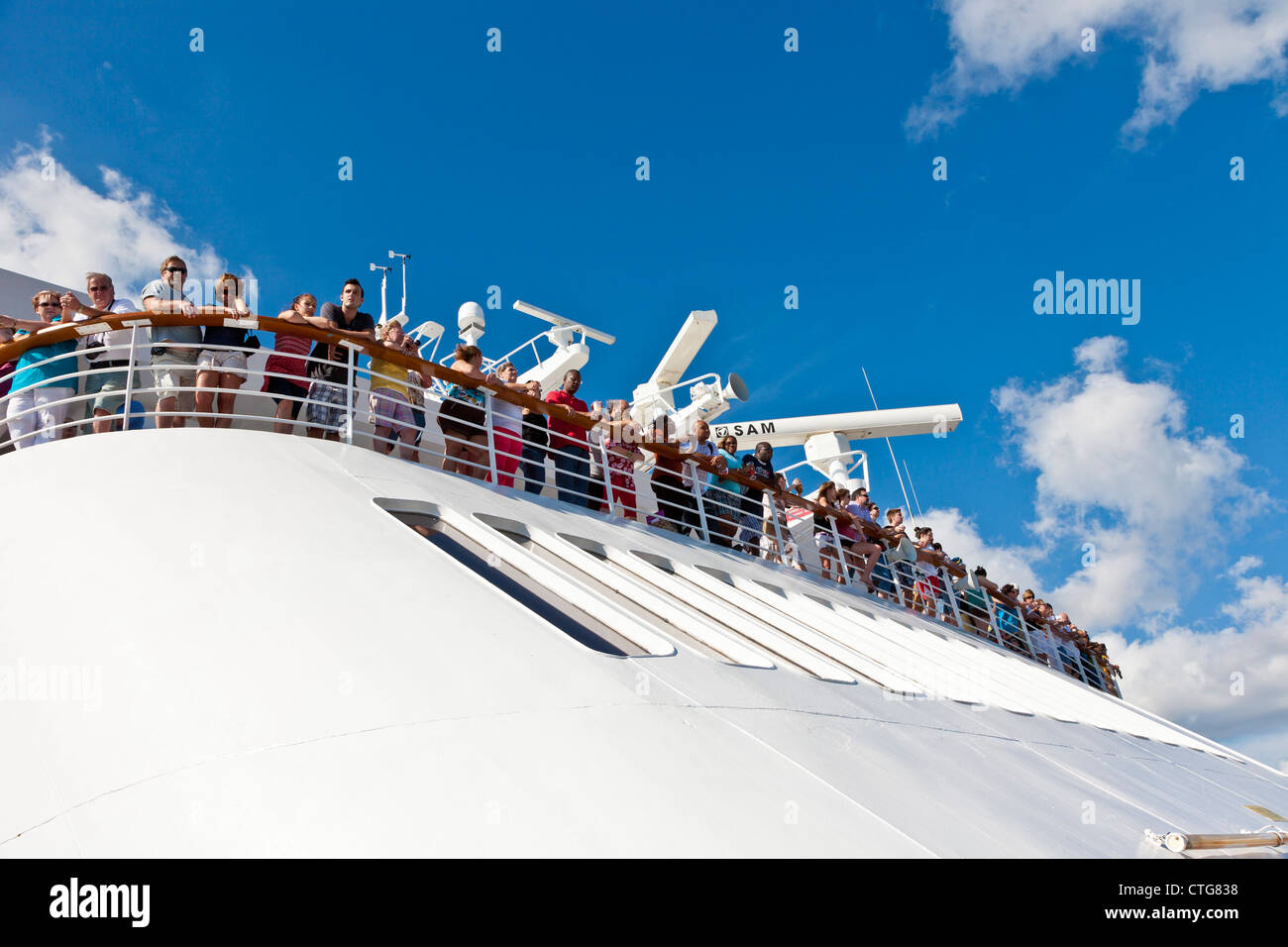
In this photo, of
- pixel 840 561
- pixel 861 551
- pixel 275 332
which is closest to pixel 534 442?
A: pixel 275 332

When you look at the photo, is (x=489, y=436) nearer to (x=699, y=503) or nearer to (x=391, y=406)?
(x=391, y=406)

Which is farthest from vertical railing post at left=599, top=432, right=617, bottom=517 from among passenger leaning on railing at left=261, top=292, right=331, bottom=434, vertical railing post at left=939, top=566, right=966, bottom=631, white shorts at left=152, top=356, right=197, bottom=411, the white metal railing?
vertical railing post at left=939, top=566, right=966, bottom=631

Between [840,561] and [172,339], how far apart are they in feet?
25.5

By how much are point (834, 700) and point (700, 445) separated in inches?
246

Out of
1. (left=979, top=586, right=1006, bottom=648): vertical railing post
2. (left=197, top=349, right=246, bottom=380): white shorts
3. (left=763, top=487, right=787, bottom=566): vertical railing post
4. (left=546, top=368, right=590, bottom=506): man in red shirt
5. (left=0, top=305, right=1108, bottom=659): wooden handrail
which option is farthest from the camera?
(left=979, top=586, right=1006, bottom=648): vertical railing post

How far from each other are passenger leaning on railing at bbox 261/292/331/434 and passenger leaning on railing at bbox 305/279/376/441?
10 centimetres

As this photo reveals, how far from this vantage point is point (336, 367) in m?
6.93

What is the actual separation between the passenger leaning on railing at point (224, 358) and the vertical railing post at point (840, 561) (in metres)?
7.25

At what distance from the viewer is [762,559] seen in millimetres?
9883

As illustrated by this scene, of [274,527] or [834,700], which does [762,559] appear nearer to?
[834,700]

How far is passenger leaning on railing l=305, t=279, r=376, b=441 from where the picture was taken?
6441mm

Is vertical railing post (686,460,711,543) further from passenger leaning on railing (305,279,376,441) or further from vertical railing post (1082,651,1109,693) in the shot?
vertical railing post (1082,651,1109,693)

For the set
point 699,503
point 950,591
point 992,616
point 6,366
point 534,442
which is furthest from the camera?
point 992,616
